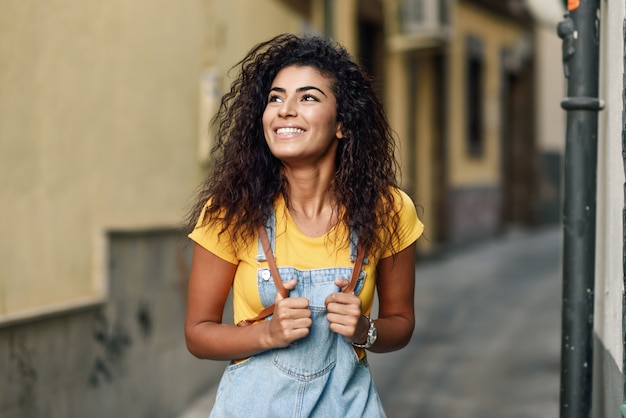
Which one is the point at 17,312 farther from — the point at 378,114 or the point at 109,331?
the point at 378,114

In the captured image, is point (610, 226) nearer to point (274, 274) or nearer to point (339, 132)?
point (339, 132)

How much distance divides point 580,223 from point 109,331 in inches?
121

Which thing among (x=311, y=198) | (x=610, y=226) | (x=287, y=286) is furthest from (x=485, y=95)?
(x=287, y=286)

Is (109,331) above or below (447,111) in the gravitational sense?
below

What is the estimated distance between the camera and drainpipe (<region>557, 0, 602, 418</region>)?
3080 mm

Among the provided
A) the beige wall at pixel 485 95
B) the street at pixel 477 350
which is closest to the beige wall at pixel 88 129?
the street at pixel 477 350

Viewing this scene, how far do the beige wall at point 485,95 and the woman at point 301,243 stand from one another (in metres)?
13.1

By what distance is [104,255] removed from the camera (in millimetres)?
5398

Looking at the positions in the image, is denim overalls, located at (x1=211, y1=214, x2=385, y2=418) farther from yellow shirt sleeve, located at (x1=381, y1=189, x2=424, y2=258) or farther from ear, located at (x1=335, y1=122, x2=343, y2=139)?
ear, located at (x1=335, y1=122, x2=343, y2=139)

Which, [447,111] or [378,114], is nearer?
[378,114]

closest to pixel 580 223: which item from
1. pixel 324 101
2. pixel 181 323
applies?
pixel 324 101

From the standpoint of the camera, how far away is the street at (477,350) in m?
6.49

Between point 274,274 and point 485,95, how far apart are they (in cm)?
1556

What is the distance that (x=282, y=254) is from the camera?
97.0 inches
